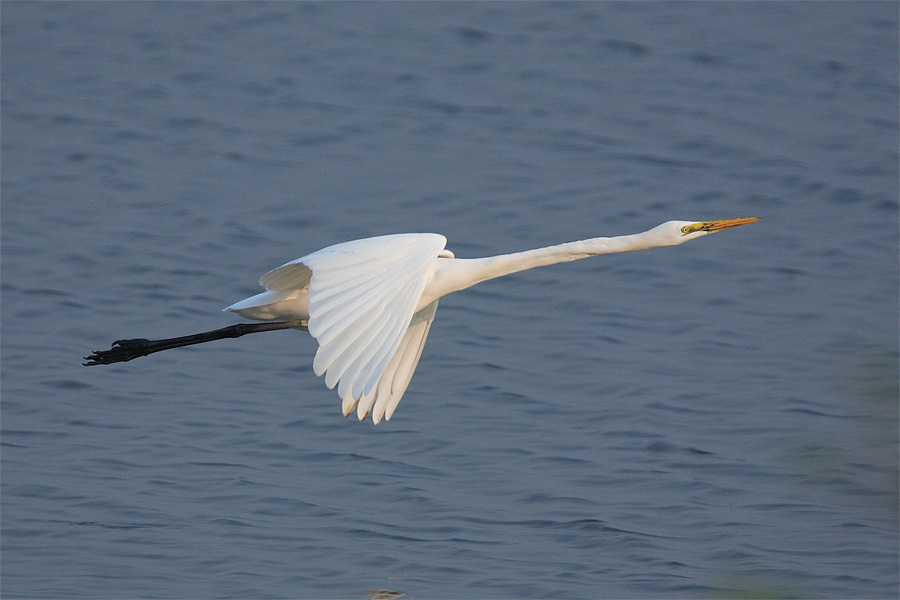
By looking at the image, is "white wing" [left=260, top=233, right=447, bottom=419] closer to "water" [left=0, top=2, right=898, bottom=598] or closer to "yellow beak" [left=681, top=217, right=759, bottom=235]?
"yellow beak" [left=681, top=217, right=759, bottom=235]

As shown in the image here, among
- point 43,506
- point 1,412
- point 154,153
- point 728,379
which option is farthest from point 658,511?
point 154,153

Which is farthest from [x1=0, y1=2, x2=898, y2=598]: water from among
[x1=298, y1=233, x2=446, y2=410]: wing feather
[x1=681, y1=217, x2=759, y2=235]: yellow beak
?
[x1=298, y1=233, x2=446, y2=410]: wing feather

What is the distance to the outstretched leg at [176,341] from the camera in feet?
15.8

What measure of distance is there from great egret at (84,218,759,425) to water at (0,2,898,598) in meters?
0.80

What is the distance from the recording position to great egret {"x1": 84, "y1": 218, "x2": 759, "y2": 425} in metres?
3.32

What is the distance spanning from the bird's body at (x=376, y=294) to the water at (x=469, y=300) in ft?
3.10

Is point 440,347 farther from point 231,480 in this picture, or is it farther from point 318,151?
point 318,151

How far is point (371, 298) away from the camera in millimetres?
3584

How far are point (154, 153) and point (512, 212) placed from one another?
3.28 metres

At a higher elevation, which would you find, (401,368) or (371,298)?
(371,298)

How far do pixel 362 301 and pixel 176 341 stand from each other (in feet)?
5.47

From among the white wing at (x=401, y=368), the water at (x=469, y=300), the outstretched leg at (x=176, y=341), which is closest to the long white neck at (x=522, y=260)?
the white wing at (x=401, y=368)

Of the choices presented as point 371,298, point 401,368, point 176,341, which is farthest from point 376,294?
point 176,341

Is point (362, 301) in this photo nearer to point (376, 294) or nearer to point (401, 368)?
point (376, 294)
